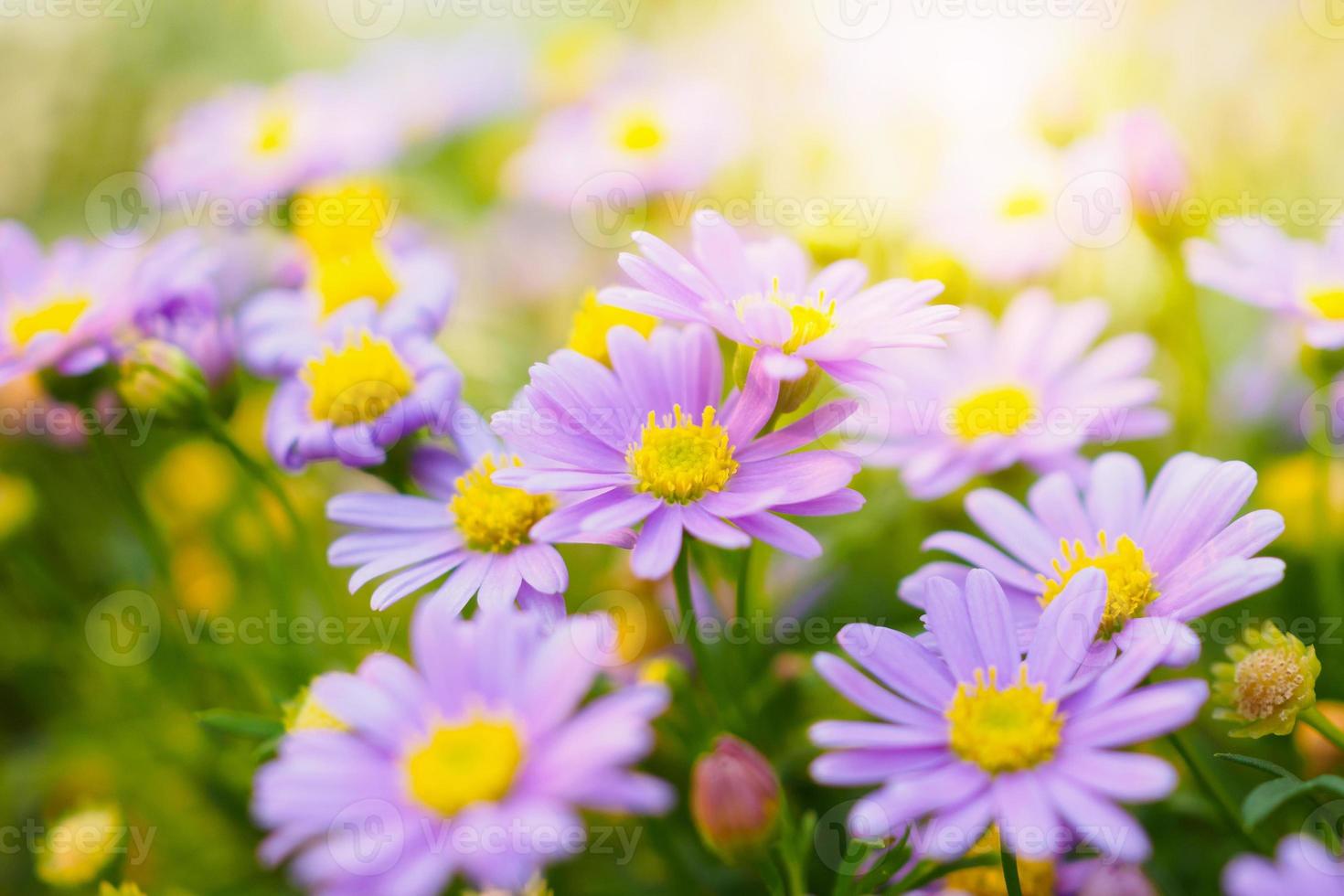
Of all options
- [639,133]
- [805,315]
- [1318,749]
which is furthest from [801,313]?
[639,133]

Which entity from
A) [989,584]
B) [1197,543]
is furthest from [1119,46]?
[989,584]

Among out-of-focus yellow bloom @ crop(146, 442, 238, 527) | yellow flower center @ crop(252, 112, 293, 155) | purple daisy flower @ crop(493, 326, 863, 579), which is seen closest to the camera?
purple daisy flower @ crop(493, 326, 863, 579)

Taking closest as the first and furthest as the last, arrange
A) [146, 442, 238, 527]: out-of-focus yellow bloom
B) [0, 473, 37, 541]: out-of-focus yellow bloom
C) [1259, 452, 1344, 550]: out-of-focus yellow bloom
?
[1259, 452, 1344, 550]: out-of-focus yellow bloom, [0, 473, 37, 541]: out-of-focus yellow bloom, [146, 442, 238, 527]: out-of-focus yellow bloom

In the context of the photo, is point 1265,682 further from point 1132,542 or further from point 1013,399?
point 1013,399

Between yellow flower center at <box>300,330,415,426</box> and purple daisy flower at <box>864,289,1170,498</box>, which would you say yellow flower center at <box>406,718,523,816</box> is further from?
purple daisy flower at <box>864,289,1170,498</box>

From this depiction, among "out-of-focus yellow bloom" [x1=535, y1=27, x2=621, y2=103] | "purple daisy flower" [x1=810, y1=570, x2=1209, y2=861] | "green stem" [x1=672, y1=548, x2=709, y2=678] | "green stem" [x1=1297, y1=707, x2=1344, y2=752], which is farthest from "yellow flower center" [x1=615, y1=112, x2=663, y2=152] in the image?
"green stem" [x1=1297, y1=707, x2=1344, y2=752]

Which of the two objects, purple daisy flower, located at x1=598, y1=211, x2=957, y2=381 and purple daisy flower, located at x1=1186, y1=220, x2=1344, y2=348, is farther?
purple daisy flower, located at x1=1186, y1=220, x2=1344, y2=348

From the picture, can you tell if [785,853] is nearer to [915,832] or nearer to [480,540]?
[915,832]

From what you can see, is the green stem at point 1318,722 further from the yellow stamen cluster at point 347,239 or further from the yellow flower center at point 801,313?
the yellow stamen cluster at point 347,239

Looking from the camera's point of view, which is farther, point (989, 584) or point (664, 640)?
point (664, 640)
